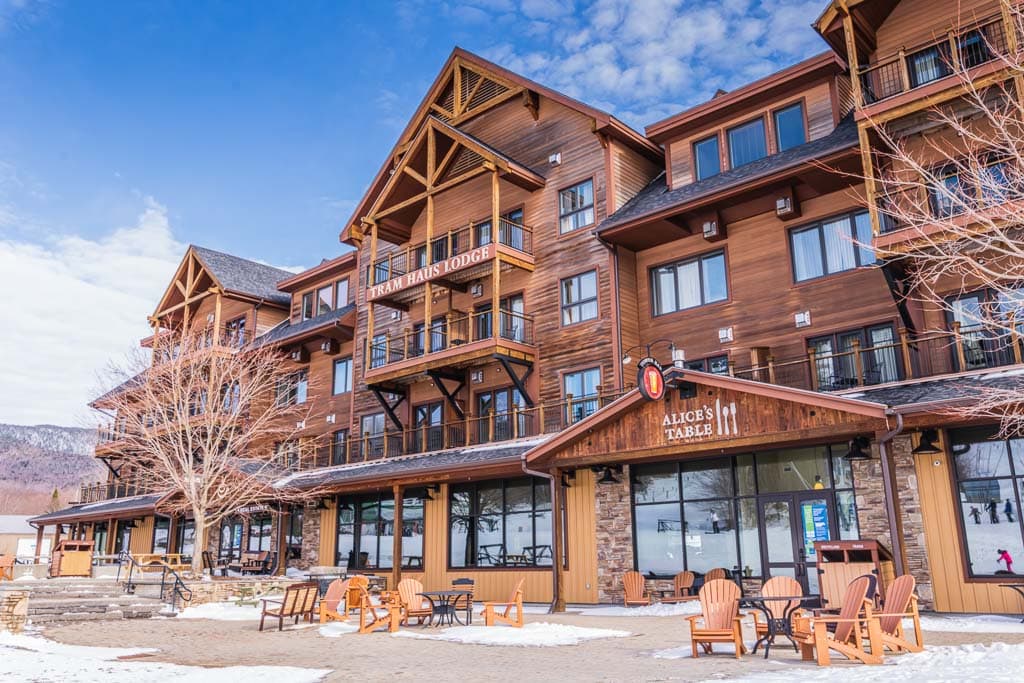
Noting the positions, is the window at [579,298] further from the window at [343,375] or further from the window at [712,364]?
the window at [343,375]

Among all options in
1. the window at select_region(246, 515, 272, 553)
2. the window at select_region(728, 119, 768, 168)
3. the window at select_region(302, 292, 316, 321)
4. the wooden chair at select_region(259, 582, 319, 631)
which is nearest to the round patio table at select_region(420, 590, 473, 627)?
the wooden chair at select_region(259, 582, 319, 631)

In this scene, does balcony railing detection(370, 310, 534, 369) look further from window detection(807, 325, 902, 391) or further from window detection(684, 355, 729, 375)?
window detection(807, 325, 902, 391)

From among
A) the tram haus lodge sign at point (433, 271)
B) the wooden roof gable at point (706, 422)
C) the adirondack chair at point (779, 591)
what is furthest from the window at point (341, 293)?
the adirondack chair at point (779, 591)

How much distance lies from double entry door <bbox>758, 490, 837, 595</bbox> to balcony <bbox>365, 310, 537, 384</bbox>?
316 inches

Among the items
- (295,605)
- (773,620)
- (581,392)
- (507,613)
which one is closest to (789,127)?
(581,392)

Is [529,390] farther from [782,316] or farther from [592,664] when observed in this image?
[592,664]

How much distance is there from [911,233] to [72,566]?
85.6 feet

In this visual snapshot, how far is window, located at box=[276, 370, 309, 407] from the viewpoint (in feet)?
102

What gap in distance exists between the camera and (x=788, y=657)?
10070mm

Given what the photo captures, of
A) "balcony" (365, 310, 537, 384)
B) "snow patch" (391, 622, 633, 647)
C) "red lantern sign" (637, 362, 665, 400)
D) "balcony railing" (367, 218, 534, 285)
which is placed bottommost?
"snow patch" (391, 622, 633, 647)

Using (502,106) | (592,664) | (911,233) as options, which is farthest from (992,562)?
(502,106)

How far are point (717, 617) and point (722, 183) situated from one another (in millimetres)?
11565

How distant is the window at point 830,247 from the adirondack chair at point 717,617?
31.8 feet

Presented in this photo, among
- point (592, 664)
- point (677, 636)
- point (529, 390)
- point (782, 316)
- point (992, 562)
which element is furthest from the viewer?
point (529, 390)
